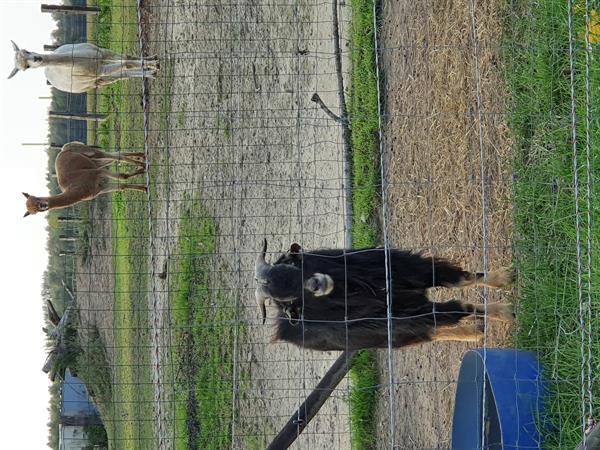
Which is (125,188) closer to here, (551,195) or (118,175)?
(118,175)

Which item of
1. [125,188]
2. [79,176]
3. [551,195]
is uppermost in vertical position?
[79,176]

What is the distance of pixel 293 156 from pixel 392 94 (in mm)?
1476

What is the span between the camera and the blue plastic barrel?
14.6 feet

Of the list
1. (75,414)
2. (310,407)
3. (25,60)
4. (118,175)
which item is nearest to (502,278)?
(310,407)

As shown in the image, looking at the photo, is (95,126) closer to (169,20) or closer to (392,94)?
(169,20)

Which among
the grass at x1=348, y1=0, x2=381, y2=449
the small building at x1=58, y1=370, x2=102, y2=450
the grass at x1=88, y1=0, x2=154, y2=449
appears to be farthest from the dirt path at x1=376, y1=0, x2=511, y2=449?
the small building at x1=58, y1=370, x2=102, y2=450

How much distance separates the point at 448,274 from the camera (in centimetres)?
567

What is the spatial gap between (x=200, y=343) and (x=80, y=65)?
362 centimetres

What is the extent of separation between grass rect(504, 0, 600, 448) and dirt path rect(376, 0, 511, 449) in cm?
29

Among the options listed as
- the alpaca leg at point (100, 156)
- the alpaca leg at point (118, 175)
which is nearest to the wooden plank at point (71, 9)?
the alpaca leg at point (100, 156)

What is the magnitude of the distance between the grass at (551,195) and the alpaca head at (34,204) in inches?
193

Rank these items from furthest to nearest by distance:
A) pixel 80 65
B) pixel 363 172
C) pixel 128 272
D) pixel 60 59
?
pixel 128 272
pixel 80 65
pixel 60 59
pixel 363 172

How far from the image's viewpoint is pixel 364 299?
5488mm

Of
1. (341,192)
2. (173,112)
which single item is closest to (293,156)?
(341,192)
